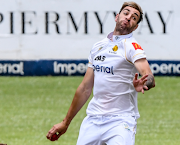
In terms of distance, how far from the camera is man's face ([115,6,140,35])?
13.2ft

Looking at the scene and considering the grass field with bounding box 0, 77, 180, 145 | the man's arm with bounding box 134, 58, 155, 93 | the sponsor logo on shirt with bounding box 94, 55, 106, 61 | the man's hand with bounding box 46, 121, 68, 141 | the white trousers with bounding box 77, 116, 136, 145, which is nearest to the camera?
the man's arm with bounding box 134, 58, 155, 93

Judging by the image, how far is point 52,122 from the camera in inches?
391

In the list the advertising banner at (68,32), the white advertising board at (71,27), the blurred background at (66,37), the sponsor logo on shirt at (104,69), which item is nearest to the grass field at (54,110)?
the blurred background at (66,37)

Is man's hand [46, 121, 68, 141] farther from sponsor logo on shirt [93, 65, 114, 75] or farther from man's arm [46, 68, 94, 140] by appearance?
sponsor logo on shirt [93, 65, 114, 75]

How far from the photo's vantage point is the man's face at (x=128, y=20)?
4.02 metres

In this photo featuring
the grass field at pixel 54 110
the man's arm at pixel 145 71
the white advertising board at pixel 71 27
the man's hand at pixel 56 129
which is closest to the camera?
the man's arm at pixel 145 71

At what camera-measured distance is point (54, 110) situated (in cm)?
1114

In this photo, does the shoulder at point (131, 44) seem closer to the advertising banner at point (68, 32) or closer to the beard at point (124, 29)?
the beard at point (124, 29)

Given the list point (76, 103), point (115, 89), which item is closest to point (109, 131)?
point (115, 89)

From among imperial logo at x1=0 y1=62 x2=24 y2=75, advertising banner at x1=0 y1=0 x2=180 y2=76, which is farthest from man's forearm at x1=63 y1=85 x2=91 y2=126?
imperial logo at x1=0 y1=62 x2=24 y2=75

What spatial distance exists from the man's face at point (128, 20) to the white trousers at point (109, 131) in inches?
30.9

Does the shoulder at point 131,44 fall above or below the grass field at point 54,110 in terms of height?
above

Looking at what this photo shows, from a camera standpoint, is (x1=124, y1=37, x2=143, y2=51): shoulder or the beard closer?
(x1=124, y1=37, x2=143, y2=51): shoulder

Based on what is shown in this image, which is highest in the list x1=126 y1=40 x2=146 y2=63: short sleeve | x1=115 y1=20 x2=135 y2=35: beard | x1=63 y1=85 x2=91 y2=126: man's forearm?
x1=115 y1=20 x2=135 y2=35: beard
